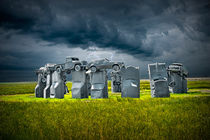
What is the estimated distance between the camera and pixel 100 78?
15.5 m

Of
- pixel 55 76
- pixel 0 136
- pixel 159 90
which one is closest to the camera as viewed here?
pixel 0 136

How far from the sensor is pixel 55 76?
17750mm

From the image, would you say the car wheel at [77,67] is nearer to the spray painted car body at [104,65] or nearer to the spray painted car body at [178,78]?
the spray painted car body at [104,65]

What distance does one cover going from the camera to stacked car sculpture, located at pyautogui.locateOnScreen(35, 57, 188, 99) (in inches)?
557

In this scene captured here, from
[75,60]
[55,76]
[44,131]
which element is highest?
[75,60]

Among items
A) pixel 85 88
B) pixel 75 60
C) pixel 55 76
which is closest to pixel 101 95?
pixel 85 88

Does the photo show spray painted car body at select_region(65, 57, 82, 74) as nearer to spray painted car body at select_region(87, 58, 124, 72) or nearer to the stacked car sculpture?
the stacked car sculpture

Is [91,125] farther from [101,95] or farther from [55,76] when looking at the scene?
[55,76]

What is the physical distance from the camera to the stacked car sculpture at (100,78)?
1415 centimetres

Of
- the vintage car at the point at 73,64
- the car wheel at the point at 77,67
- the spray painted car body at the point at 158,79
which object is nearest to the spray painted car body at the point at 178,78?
the spray painted car body at the point at 158,79

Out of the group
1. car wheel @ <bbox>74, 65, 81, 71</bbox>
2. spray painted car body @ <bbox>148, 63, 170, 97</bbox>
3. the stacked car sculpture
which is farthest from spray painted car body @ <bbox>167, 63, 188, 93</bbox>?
car wheel @ <bbox>74, 65, 81, 71</bbox>

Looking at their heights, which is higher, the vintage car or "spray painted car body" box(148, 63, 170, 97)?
the vintage car

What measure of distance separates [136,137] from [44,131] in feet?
8.59

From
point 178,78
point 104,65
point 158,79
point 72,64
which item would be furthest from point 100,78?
point 178,78
